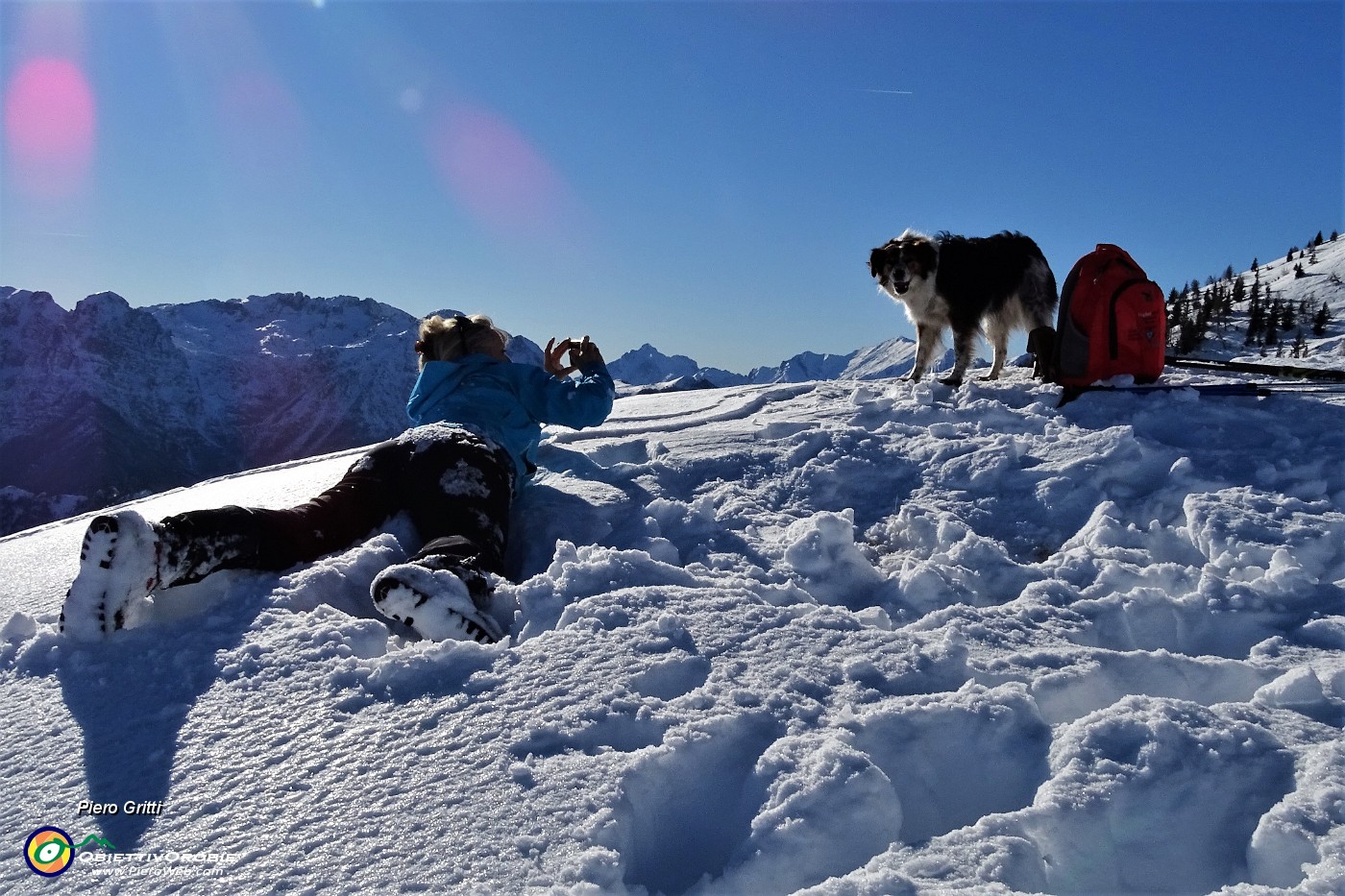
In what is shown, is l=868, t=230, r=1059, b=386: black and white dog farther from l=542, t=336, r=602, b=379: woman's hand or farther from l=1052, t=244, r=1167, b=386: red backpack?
l=542, t=336, r=602, b=379: woman's hand

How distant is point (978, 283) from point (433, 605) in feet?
16.5

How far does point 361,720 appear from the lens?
1.71 meters

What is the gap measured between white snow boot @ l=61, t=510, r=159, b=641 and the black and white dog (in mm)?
5165

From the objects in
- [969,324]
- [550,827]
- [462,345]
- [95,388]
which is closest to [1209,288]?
[969,324]

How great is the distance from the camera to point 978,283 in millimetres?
5789

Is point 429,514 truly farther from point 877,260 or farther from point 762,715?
point 877,260

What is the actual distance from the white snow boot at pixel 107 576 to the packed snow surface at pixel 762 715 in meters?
0.10

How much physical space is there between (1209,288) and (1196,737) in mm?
28622

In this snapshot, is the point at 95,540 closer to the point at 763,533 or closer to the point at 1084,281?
the point at 763,533

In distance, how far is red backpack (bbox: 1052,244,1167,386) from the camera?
4320mm

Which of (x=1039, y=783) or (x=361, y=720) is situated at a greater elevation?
(x=361, y=720)

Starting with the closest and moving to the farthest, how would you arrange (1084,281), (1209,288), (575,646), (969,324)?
(575,646)
(1084,281)
(969,324)
(1209,288)

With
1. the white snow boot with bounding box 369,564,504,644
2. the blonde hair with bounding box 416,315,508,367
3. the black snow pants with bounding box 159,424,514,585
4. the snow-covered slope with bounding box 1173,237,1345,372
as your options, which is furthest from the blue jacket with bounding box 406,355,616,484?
the snow-covered slope with bounding box 1173,237,1345,372

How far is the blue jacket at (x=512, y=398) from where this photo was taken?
3.78m
